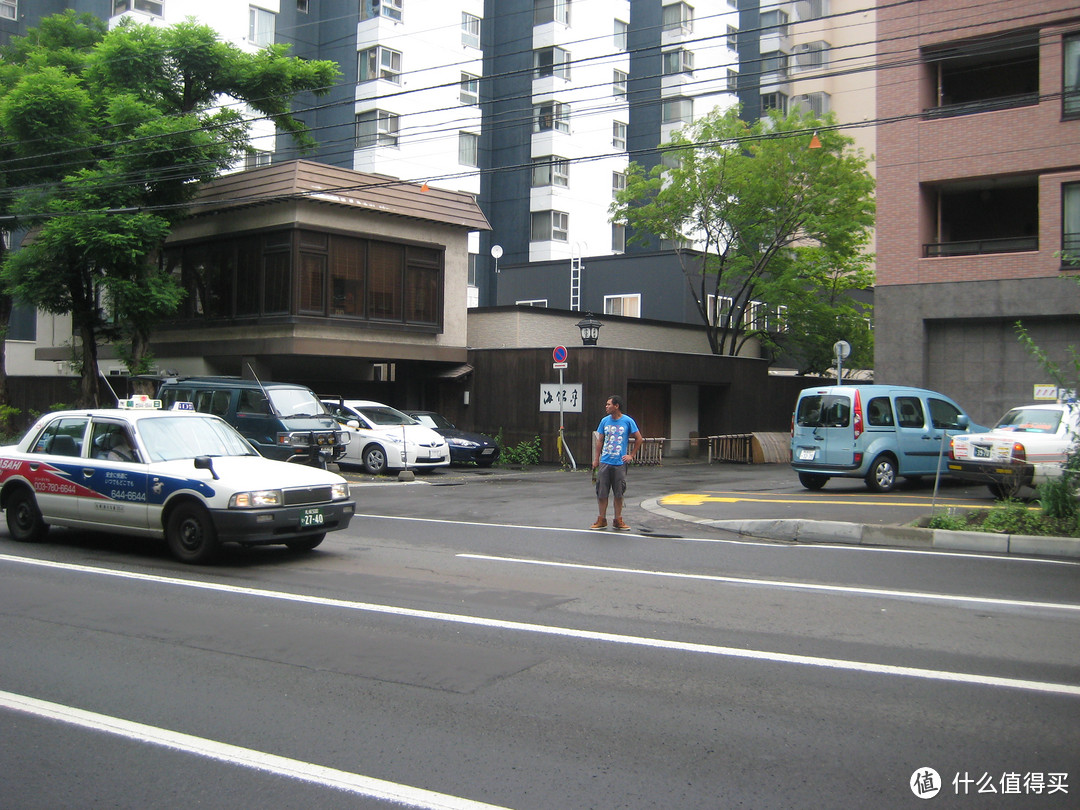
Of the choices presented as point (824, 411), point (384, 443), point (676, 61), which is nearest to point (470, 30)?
point (676, 61)

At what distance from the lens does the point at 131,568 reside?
10008 mm

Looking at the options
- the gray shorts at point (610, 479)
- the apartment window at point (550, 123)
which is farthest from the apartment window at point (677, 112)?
the gray shorts at point (610, 479)

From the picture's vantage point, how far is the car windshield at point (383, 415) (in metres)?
22.8

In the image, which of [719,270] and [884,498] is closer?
[884,498]

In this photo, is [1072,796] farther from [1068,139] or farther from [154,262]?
[154,262]

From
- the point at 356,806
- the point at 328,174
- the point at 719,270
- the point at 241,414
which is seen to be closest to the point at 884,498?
the point at 241,414

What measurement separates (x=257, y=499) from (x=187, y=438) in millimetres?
1896

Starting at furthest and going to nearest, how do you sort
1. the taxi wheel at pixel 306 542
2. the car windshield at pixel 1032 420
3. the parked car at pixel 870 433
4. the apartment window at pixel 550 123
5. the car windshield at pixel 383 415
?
the apartment window at pixel 550 123 → the car windshield at pixel 383 415 → the parked car at pixel 870 433 → the car windshield at pixel 1032 420 → the taxi wheel at pixel 306 542

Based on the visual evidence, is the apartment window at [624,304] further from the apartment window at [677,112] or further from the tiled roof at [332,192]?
the apartment window at [677,112]

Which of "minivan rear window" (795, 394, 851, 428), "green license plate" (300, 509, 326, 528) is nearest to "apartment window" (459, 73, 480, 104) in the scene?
"minivan rear window" (795, 394, 851, 428)

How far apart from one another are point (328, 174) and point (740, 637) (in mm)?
20296

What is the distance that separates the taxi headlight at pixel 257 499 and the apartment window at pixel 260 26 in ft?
107

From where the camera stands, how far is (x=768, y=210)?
31844 millimetres

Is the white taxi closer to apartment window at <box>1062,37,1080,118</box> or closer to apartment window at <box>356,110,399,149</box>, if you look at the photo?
apartment window at <box>1062,37,1080,118</box>
